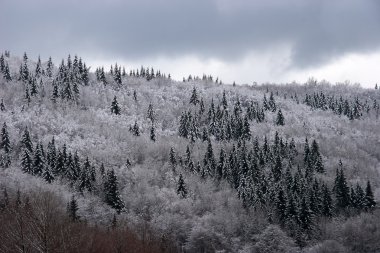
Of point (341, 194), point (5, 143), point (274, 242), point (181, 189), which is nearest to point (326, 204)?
point (341, 194)

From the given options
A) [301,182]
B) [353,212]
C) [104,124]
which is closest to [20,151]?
[104,124]

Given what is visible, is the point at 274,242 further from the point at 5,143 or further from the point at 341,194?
the point at 5,143

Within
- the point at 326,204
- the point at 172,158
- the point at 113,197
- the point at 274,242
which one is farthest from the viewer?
the point at 172,158

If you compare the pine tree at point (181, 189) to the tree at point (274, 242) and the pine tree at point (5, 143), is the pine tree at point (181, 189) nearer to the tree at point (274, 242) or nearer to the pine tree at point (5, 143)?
the tree at point (274, 242)

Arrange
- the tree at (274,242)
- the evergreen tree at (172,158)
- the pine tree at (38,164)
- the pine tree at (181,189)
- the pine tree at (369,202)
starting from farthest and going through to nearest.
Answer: the evergreen tree at (172,158) → the pine tree at (181,189) → the pine tree at (38,164) → the pine tree at (369,202) → the tree at (274,242)

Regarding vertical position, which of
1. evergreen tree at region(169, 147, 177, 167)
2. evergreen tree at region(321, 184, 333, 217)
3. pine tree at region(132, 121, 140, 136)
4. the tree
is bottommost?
the tree

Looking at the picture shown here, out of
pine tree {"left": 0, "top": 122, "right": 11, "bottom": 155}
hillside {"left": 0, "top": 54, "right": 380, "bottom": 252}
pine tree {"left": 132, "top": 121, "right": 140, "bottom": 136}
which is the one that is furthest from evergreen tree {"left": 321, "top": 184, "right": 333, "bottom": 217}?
pine tree {"left": 0, "top": 122, "right": 11, "bottom": 155}

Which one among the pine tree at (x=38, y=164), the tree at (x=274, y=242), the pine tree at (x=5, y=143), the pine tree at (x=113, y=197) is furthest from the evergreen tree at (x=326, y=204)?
the pine tree at (x=5, y=143)

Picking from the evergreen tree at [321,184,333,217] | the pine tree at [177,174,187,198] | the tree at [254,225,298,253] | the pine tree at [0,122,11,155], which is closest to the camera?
the tree at [254,225,298,253]

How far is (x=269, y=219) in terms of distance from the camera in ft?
402

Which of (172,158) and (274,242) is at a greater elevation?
(172,158)

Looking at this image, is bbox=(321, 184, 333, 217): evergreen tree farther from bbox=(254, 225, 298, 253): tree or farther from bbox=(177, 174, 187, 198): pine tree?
bbox=(177, 174, 187, 198): pine tree

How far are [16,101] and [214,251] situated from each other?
398ft

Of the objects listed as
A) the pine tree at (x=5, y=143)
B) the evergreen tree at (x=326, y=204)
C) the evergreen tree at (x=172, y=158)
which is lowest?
the evergreen tree at (x=326, y=204)
